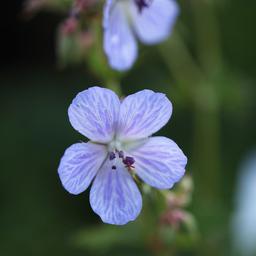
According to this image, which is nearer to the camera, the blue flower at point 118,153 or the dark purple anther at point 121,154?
the blue flower at point 118,153

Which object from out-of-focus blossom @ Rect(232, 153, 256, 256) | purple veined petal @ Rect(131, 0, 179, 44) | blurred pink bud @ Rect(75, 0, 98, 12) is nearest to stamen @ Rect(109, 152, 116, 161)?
blurred pink bud @ Rect(75, 0, 98, 12)

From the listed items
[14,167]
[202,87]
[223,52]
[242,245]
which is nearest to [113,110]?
[202,87]

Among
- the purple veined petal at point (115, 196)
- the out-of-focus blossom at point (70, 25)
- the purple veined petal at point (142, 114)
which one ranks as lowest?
the purple veined petal at point (115, 196)

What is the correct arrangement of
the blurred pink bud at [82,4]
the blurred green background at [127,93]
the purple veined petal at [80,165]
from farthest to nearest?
the blurred green background at [127,93], the blurred pink bud at [82,4], the purple veined petal at [80,165]

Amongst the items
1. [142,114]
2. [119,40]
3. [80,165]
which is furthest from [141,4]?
[80,165]

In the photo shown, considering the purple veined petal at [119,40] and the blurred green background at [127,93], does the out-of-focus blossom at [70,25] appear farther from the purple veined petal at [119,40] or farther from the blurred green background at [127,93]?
the blurred green background at [127,93]

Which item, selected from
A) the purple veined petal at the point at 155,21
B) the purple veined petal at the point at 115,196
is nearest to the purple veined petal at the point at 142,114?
the purple veined petal at the point at 115,196

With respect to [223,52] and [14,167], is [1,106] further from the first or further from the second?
[223,52]

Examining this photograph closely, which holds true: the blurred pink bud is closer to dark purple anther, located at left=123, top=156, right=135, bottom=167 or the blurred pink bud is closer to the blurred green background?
dark purple anther, located at left=123, top=156, right=135, bottom=167
